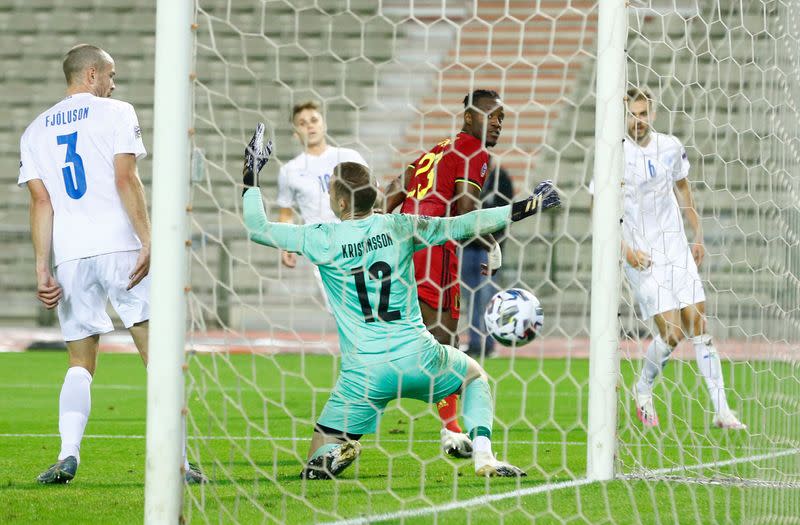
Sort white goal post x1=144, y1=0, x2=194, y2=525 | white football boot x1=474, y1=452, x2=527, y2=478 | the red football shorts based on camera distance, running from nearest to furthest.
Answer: white goal post x1=144, y1=0, x2=194, y2=525 → white football boot x1=474, y1=452, x2=527, y2=478 → the red football shorts

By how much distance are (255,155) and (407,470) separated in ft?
5.27

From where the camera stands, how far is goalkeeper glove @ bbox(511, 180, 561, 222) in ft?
13.4

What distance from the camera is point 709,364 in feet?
22.0

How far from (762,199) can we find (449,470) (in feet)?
7.33

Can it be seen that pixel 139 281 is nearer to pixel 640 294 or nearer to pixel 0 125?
pixel 640 294

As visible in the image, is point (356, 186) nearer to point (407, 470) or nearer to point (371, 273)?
point (371, 273)

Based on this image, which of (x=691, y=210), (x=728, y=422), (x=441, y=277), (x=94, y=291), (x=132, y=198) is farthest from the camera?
(x=691, y=210)

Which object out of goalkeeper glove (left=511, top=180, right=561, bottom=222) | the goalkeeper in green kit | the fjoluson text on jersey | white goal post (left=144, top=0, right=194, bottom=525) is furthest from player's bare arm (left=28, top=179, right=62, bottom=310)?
goalkeeper glove (left=511, top=180, right=561, bottom=222)

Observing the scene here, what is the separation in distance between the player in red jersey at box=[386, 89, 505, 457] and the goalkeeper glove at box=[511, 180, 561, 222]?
44.8 inches

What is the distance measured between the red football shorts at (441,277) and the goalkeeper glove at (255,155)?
1664mm

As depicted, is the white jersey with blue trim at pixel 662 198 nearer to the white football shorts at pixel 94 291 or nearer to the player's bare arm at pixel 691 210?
the player's bare arm at pixel 691 210

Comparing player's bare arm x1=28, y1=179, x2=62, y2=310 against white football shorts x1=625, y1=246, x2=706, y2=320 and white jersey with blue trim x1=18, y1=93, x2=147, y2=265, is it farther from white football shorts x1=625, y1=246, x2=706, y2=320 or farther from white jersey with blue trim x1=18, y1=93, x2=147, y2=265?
white football shorts x1=625, y1=246, x2=706, y2=320

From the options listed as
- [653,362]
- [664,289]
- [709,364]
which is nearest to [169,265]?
[653,362]

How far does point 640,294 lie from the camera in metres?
6.73
